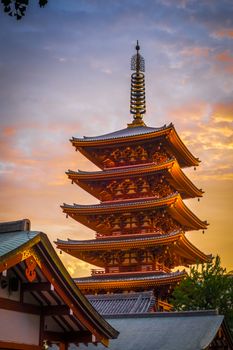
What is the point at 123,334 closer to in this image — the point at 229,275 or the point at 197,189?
the point at 229,275

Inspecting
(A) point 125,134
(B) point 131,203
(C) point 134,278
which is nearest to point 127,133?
(A) point 125,134

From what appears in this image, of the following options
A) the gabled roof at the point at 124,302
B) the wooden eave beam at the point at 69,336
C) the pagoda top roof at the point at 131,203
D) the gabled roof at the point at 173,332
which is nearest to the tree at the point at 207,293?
the gabled roof at the point at 124,302

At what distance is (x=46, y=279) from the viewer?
13.9 metres

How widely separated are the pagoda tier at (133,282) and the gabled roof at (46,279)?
29.2 m

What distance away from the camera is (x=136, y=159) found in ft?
168

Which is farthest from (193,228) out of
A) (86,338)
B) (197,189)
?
(86,338)

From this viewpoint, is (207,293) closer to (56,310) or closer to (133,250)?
(133,250)

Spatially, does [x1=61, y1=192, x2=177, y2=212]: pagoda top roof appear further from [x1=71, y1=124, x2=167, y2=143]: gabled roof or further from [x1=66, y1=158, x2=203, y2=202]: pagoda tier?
[x1=71, y1=124, x2=167, y2=143]: gabled roof

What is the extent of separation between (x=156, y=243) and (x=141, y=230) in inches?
124

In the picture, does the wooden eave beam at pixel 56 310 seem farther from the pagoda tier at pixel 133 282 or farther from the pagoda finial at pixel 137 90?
the pagoda finial at pixel 137 90

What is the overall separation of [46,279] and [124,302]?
28696 millimetres

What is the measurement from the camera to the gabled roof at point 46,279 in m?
12.9

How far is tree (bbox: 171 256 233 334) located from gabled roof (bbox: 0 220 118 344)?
25180mm

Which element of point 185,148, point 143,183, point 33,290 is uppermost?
point 185,148
